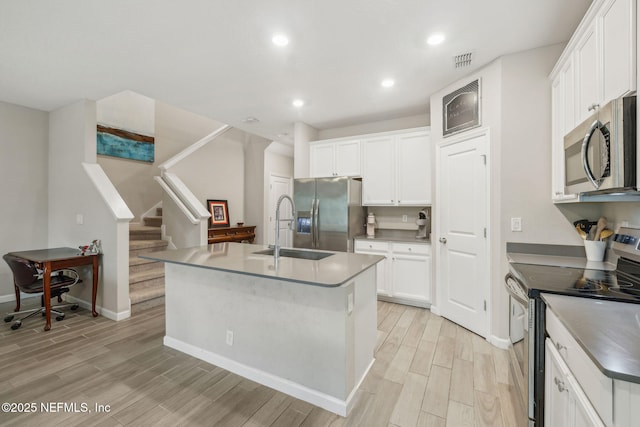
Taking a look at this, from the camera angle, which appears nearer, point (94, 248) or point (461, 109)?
point (461, 109)

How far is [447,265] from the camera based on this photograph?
316 centimetres

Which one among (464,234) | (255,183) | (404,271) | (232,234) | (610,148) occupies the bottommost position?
(404,271)

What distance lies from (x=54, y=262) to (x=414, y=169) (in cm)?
436

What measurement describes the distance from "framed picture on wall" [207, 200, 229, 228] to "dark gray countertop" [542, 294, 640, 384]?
5.50 m

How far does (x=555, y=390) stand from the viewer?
1.21m

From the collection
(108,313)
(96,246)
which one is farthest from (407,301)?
(96,246)

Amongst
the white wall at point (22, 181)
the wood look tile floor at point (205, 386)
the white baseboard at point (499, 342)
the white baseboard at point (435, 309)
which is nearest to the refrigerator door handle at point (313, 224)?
the wood look tile floor at point (205, 386)

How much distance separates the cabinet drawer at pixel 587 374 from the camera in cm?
76

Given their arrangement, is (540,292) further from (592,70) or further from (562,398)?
(592,70)

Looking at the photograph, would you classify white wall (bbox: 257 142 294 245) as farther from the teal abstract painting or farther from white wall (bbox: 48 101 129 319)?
white wall (bbox: 48 101 129 319)

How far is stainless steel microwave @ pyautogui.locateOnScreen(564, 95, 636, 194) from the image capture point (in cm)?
121

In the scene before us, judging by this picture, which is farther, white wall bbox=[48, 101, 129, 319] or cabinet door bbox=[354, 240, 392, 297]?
cabinet door bbox=[354, 240, 392, 297]

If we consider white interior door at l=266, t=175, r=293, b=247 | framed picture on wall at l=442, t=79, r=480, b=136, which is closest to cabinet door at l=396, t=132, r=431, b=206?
framed picture on wall at l=442, t=79, r=480, b=136

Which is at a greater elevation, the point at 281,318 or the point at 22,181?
the point at 22,181
